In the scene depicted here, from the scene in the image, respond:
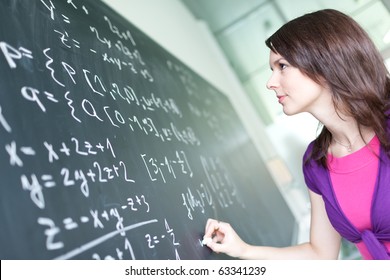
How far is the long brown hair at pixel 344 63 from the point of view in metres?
0.98

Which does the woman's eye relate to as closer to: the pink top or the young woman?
the young woman

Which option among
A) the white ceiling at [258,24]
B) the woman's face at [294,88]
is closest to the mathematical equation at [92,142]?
the woman's face at [294,88]

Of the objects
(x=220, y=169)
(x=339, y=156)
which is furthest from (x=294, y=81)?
(x=220, y=169)

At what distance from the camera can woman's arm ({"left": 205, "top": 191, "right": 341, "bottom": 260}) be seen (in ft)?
3.41

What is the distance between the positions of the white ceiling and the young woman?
2324mm

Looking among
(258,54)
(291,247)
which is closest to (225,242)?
(291,247)

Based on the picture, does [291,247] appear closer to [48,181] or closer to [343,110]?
[343,110]

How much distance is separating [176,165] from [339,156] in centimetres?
53

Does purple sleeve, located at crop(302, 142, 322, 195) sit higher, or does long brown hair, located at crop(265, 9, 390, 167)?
long brown hair, located at crop(265, 9, 390, 167)

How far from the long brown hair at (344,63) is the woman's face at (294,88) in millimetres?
19

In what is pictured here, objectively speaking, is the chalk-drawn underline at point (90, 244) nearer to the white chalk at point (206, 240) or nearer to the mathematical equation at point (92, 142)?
the mathematical equation at point (92, 142)

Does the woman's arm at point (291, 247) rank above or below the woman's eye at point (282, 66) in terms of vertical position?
below

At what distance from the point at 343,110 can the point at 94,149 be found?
0.73 m

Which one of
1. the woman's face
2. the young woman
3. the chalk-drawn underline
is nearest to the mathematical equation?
the chalk-drawn underline
